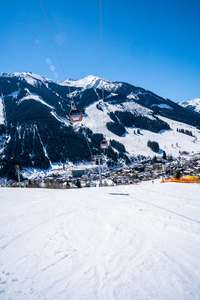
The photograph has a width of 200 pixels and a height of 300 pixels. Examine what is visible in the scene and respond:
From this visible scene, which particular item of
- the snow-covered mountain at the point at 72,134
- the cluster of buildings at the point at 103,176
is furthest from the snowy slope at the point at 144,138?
the cluster of buildings at the point at 103,176

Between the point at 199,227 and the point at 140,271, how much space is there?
2.60 metres

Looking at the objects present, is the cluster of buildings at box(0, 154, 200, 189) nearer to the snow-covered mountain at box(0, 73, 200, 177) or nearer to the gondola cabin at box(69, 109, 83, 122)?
the snow-covered mountain at box(0, 73, 200, 177)

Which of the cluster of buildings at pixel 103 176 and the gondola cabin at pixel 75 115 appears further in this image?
the cluster of buildings at pixel 103 176

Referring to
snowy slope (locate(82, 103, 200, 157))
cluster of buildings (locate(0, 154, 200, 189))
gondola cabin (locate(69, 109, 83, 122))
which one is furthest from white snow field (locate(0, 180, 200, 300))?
snowy slope (locate(82, 103, 200, 157))

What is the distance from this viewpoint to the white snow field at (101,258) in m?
1.98

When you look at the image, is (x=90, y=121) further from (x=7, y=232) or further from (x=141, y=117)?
(x=7, y=232)

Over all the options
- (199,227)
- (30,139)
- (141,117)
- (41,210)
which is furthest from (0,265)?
(141,117)

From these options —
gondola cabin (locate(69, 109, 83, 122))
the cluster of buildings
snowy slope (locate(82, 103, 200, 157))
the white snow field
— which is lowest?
the cluster of buildings

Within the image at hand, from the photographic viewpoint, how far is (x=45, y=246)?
3150mm

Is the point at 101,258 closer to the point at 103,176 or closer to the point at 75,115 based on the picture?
the point at 75,115

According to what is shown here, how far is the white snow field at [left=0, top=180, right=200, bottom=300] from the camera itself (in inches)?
78.0

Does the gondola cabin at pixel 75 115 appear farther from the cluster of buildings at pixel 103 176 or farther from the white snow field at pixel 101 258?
the cluster of buildings at pixel 103 176

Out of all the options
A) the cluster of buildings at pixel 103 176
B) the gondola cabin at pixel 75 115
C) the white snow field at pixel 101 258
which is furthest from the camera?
the cluster of buildings at pixel 103 176

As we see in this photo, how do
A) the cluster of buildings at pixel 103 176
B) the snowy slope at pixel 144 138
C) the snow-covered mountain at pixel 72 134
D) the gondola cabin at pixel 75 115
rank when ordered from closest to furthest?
1. the gondola cabin at pixel 75 115
2. the cluster of buildings at pixel 103 176
3. the snow-covered mountain at pixel 72 134
4. the snowy slope at pixel 144 138
